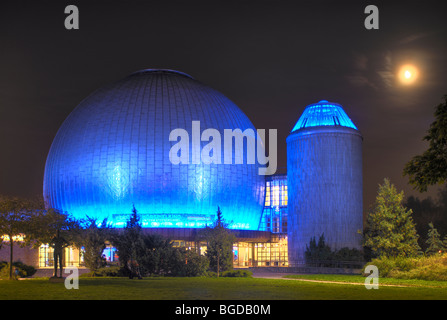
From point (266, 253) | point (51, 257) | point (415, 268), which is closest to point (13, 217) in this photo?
point (51, 257)

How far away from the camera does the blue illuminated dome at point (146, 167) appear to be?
60.3 m

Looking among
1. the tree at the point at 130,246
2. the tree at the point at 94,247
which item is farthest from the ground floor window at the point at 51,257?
the tree at the point at 130,246

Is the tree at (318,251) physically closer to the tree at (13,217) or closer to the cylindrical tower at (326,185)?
the cylindrical tower at (326,185)

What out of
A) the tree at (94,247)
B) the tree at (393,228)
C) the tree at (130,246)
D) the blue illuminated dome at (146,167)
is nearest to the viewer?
the tree at (130,246)

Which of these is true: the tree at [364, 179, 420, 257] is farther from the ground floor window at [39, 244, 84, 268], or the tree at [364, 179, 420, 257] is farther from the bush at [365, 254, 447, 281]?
the ground floor window at [39, 244, 84, 268]

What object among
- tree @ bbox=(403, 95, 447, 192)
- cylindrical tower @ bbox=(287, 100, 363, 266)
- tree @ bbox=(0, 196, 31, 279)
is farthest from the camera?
cylindrical tower @ bbox=(287, 100, 363, 266)

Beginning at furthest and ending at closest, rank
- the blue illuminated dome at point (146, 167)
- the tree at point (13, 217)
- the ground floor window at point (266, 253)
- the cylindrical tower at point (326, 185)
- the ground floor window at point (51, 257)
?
the ground floor window at point (266, 253), the ground floor window at point (51, 257), the cylindrical tower at point (326, 185), the blue illuminated dome at point (146, 167), the tree at point (13, 217)

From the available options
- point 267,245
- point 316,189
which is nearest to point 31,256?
point 267,245

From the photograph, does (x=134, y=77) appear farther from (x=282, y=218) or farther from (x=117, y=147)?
(x=282, y=218)

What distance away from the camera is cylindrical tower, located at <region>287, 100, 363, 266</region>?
60.8 metres

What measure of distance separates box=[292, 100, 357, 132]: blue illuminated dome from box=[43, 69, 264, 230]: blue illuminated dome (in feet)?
25.8

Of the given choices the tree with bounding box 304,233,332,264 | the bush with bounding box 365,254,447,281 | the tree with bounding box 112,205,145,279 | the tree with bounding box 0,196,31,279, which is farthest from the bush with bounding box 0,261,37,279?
the tree with bounding box 304,233,332,264

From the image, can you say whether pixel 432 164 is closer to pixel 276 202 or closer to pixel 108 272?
pixel 108 272

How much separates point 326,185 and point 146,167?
1930cm
